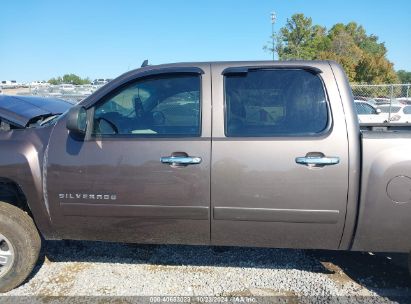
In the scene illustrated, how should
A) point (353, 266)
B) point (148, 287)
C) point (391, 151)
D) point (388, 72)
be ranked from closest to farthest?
point (391, 151)
point (148, 287)
point (353, 266)
point (388, 72)

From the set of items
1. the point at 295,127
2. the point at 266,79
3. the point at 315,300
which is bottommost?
the point at 315,300

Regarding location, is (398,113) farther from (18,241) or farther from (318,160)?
(18,241)

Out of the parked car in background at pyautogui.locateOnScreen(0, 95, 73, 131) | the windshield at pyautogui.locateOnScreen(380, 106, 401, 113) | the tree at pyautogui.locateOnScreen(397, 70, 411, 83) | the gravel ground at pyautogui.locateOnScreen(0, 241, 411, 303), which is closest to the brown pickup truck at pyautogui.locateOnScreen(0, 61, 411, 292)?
the parked car in background at pyautogui.locateOnScreen(0, 95, 73, 131)

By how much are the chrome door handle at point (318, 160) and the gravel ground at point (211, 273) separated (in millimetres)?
1154

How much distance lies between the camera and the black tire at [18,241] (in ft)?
8.98

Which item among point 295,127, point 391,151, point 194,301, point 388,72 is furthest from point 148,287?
point 388,72

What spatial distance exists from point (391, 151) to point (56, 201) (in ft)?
8.26

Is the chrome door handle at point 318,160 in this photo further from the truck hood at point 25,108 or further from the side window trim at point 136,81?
the truck hood at point 25,108

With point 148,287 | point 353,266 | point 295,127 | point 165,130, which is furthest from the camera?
point 353,266

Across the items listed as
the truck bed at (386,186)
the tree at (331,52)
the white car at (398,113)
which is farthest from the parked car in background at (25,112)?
the tree at (331,52)

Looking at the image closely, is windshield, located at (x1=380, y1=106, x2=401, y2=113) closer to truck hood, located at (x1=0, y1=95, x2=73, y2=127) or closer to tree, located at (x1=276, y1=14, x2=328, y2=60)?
truck hood, located at (x1=0, y1=95, x2=73, y2=127)

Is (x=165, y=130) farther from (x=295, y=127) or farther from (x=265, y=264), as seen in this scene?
(x=265, y=264)

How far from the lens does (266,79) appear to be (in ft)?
8.61

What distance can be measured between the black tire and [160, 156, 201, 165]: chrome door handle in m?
1.29
